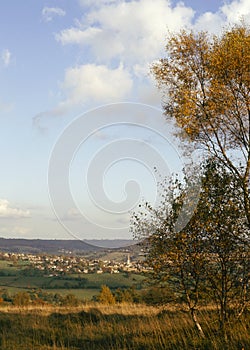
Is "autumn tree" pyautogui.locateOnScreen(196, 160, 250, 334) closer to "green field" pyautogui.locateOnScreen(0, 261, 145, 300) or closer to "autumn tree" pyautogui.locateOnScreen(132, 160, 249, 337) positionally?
"autumn tree" pyautogui.locateOnScreen(132, 160, 249, 337)

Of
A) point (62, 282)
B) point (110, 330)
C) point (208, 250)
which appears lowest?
point (62, 282)

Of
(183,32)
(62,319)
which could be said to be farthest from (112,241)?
(183,32)

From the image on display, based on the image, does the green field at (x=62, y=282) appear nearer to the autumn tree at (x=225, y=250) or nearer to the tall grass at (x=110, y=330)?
the tall grass at (x=110, y=330)

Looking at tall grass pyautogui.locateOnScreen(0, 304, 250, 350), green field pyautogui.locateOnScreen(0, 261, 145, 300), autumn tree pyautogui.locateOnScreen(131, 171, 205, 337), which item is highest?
autumn tree pyautogui.locateOnScreen(131, 171, 205, 337)

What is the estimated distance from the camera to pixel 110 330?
611 inches

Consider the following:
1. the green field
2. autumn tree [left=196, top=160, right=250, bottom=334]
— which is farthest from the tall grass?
the green field

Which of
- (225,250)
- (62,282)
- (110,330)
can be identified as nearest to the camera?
(225,250)

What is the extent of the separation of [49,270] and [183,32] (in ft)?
173

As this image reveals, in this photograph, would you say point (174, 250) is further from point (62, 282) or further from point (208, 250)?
point (62, 282)

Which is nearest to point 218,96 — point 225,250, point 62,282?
point 225,250

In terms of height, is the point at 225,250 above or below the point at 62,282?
above

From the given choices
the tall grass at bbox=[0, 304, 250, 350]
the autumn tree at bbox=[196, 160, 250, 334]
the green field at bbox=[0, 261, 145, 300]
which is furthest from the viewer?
the green field at bbox=[0, 261, 145, 300]

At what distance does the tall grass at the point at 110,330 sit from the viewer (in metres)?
11.7

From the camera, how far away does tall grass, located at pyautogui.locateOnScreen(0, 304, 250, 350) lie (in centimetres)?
1172
